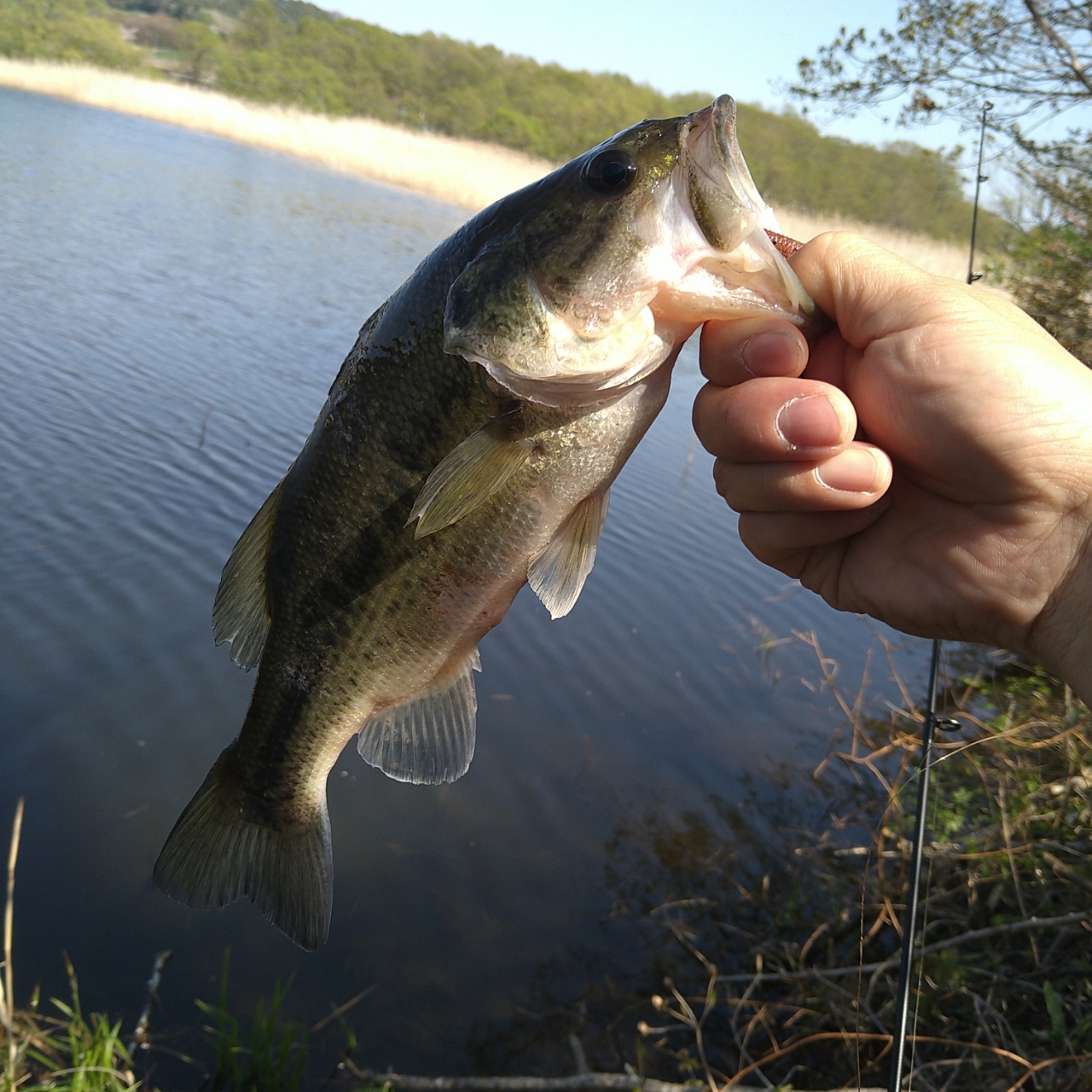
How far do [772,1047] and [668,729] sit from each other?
2356 millimetres

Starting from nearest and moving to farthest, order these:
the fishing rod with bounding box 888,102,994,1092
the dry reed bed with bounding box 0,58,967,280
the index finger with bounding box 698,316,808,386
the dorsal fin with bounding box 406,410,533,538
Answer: the dorsal fin with bounding box 406,410,533,538
the index finger with bounding box 698,316,808,386
the fishing rod with bounding box 888,102,994,1092
the dry reed bed with bounding box 0,58,967,280

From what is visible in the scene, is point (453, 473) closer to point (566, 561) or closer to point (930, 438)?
point (566, 561)

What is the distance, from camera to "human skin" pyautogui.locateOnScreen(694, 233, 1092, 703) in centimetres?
178

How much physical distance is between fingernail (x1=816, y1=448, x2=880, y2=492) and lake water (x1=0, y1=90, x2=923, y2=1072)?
121 inches

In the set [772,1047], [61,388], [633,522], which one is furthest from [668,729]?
[61,388]

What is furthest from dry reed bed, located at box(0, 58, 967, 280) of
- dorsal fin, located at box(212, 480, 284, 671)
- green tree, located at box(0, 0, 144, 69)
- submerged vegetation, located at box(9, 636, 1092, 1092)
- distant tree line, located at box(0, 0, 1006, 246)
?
dorsal fin, located at box(212, 480, 284, 671)

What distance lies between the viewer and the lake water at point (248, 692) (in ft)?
12.3

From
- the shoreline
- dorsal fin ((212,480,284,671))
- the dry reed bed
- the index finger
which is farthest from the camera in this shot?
the shoreline

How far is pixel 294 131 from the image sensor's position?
113ft

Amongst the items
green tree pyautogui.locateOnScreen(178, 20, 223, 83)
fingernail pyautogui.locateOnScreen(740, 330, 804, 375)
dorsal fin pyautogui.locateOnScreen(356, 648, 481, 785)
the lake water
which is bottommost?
the lake water

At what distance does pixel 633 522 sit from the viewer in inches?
336

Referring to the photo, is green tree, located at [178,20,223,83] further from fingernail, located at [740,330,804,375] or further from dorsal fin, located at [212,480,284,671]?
fingernail, located at [740,330,804,375]

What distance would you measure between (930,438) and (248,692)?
4.46m

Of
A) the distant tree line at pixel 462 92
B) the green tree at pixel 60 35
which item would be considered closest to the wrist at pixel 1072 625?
the distant tree line at pixel 462 92
